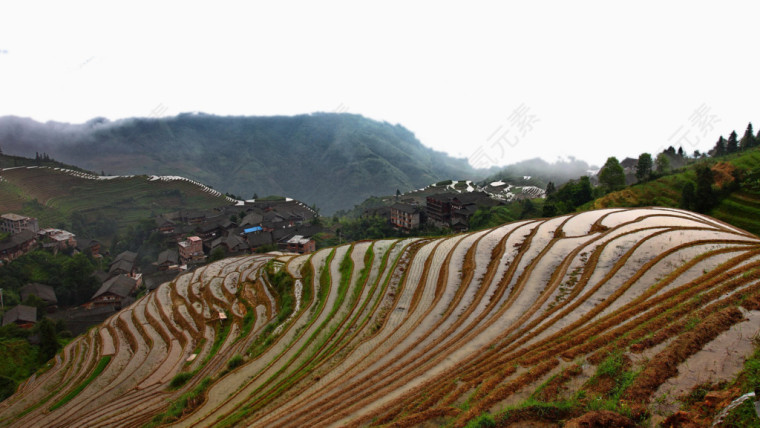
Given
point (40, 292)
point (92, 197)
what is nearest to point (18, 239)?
point (40, 292)

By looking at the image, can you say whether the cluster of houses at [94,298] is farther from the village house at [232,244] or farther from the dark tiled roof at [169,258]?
the village house at [232,244]

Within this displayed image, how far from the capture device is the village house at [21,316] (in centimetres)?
3294

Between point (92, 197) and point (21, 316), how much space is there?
55132mm

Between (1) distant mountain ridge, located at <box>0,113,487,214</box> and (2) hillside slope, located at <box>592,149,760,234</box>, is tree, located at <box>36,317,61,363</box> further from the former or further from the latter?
(1) distant mountain ridge, located at <box>0,113,487,214</box>

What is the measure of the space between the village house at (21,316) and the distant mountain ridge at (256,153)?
88466 millimetres

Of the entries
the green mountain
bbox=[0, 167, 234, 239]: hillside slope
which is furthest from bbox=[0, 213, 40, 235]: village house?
bbox=[0, 167, 234, 239]: hillside slope

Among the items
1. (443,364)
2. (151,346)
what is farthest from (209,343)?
(443,364)

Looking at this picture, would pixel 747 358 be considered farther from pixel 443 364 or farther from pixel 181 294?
pixel 181 294

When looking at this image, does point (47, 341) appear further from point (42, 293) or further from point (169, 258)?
point (169, 258)

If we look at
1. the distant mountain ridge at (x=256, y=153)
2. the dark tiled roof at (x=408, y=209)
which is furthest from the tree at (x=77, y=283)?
the distant mountain ridge at (x=256, y=153)

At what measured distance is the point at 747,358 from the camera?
6508 mm

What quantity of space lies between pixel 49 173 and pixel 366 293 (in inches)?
3859

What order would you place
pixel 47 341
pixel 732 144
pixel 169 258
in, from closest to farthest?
pixel 47 341 → pixel 732 144 → pixel 169 258

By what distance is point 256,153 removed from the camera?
172000mm
